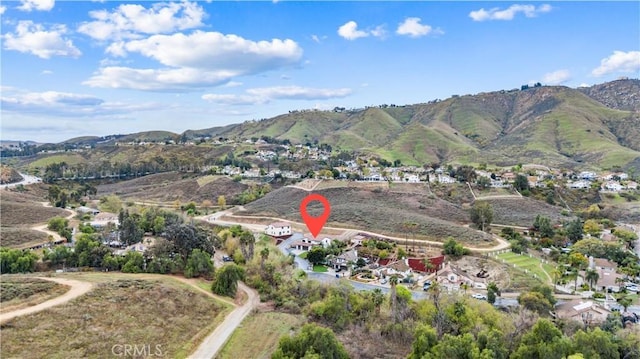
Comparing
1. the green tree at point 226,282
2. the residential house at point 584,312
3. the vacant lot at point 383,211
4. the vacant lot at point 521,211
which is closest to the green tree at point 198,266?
the green tree at point 226,282

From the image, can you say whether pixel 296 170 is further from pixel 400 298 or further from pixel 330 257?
pixel 400 298

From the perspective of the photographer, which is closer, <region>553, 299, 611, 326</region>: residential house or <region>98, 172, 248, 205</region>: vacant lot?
<region>553, 299, 611, 326</region>: residential house

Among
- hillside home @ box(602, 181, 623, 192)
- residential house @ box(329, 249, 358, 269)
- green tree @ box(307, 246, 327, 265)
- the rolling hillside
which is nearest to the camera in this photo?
residential house @ box(329, 249, 358, 269)

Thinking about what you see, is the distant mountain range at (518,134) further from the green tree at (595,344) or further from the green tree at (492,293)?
the green tree at (595,344)

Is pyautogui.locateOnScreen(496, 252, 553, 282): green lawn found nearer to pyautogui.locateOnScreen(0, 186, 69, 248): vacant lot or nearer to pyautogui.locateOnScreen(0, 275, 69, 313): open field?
pyautogui.locateOnScreen(0, 275, 69, 313): open field

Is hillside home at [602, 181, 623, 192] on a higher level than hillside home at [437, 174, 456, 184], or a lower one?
lower

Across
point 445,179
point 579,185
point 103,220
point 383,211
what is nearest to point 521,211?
point 445,179

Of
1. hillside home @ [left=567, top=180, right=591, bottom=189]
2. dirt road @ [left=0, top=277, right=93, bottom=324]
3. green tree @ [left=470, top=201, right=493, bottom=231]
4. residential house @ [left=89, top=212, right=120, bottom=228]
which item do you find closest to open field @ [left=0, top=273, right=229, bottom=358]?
dirt road @ [left=0, top=277, right=93, bottom=324]
